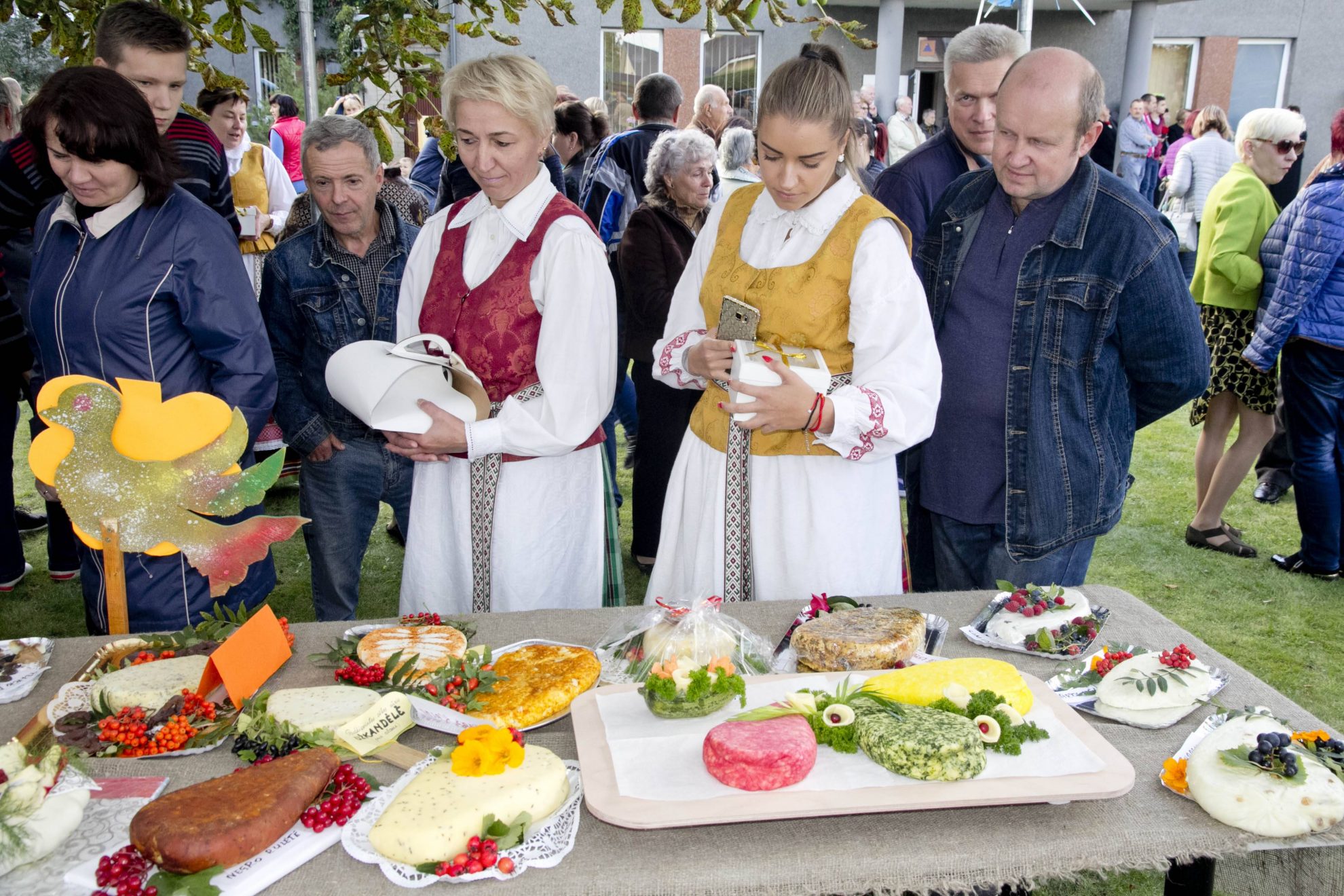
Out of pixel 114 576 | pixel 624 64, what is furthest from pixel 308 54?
pixel 624 64

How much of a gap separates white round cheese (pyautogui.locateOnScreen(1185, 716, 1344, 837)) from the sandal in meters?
3.60

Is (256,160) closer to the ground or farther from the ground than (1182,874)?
farther from the ground

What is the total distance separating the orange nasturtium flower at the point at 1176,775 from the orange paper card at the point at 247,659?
50.5 inches

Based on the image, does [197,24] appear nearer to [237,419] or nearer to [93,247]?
[93,247]

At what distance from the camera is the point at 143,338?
6.63ft

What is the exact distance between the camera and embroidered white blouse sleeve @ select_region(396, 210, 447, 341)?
2.23m

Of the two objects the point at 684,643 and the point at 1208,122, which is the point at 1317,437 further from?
the point at 1208,122

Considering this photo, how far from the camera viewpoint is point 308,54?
3502 millimetres

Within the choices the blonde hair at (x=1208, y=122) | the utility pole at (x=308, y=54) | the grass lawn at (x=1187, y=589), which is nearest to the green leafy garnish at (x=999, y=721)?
the grass lawn at (x=1187, y=589)

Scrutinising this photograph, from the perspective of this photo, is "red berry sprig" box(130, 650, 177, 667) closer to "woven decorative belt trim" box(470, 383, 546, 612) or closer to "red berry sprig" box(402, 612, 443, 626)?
"red berry sprig" box(402, 612, 443, 626)

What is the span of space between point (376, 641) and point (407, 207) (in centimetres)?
333

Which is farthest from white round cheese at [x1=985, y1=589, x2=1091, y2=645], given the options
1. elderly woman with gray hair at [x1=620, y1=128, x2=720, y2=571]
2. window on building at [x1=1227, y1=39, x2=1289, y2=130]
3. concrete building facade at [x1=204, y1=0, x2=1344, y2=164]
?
window on building at [x1=1227, y1=39, x2=1289, y2=130]

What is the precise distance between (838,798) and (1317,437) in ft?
11.8

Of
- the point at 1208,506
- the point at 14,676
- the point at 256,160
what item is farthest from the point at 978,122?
the point at 256,160
